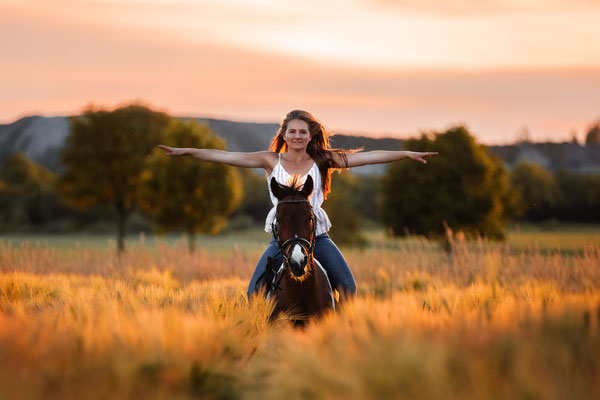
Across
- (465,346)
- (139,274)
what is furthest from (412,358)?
(139,274)

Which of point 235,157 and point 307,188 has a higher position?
point 235,157

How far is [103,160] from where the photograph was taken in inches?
1551

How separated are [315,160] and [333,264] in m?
1.37

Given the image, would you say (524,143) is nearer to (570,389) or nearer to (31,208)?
(31,208)

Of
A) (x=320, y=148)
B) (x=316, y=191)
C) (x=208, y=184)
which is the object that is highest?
(x=320, y=148)

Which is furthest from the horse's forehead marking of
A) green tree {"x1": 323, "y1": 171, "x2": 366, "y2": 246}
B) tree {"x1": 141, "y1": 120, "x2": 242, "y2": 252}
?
green tree {"x1": 323, "y1": 171, "x2": 366, "y2": 246}

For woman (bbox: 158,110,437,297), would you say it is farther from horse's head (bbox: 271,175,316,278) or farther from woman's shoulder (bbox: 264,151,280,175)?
horse's head (bbox: 271,175,316,278)

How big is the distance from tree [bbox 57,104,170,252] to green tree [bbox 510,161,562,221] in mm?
52294

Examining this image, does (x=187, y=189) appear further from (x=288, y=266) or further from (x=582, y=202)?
(x=582, y=202)

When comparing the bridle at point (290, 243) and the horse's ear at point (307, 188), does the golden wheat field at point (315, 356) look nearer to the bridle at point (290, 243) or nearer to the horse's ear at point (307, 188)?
the bridle at point (290, 243)

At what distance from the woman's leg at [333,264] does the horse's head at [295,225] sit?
951 mm

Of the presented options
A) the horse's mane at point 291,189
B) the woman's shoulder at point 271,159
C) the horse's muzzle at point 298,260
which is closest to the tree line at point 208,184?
the woman's shoulder at point 271,159

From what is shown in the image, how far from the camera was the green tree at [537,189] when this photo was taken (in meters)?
74.2

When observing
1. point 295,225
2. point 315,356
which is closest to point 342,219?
point 295,225
